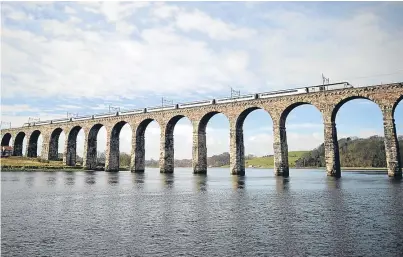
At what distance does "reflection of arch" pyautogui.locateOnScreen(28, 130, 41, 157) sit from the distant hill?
104412mm

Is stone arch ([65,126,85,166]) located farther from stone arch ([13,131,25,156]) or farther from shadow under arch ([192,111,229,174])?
shadow under arch ([192,111,229,174])

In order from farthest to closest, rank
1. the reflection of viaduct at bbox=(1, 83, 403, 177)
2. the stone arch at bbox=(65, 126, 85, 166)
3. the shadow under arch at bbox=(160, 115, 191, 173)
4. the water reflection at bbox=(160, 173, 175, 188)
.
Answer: the stone arch at bbox=(65, 126, 85, 166) < the shadow under arch at bbox=(160, 115, 191, 173) < the reflection of viaduct at bbox=(1, 83, 403, 177) < the water reflection at bbox=(160, 173, 175, 188)

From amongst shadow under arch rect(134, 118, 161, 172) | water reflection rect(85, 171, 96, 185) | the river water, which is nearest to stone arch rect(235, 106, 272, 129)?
shadow under arch rect(134, 118, 161, 172)

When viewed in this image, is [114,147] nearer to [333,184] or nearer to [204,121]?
[204,121]

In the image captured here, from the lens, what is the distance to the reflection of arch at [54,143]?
3264 inches

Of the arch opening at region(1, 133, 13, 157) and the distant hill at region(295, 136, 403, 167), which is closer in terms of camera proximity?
the arch opening at region(1, 133, 13, 157)

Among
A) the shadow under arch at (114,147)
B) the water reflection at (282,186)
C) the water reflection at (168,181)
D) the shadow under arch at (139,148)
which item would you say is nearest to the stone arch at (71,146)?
the shadow under arch at (114,147)

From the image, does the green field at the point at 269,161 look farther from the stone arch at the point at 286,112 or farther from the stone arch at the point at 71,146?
the stone arch at the point at 286,112

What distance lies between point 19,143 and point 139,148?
53.1 m

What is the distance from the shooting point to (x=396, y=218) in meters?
12.7

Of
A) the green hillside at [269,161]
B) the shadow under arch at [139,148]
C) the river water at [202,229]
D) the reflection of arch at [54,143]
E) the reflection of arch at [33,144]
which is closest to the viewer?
the river water at [202,229]

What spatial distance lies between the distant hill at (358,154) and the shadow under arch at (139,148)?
81.4m

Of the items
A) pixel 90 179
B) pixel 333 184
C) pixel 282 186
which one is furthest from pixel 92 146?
pixel 333 184

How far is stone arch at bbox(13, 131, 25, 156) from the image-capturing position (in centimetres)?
9431
